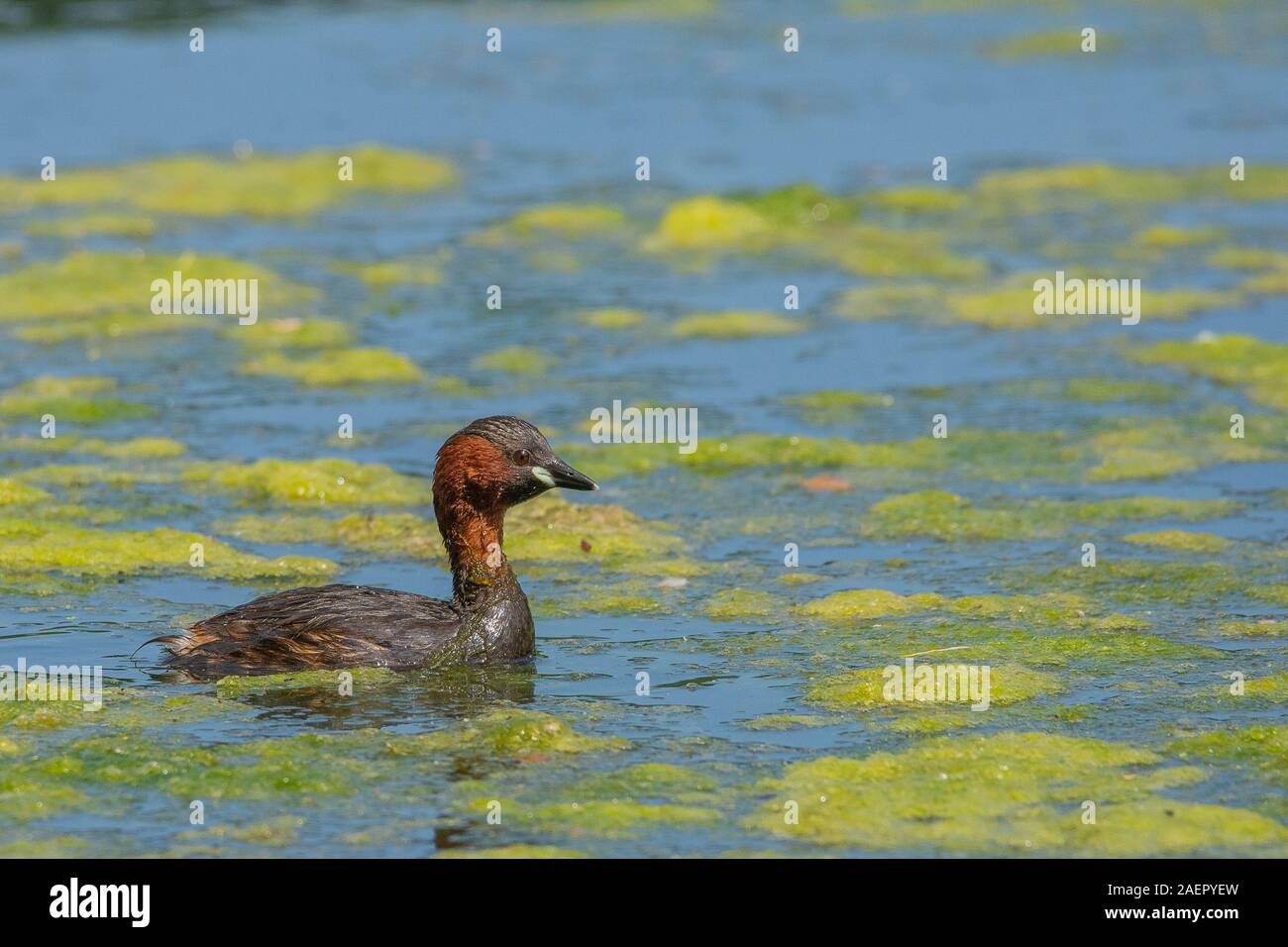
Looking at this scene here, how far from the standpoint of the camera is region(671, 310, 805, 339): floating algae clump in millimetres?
19156

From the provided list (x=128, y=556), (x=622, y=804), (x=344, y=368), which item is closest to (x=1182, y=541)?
(x=622, y=804)

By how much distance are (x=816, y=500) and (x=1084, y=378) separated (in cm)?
408

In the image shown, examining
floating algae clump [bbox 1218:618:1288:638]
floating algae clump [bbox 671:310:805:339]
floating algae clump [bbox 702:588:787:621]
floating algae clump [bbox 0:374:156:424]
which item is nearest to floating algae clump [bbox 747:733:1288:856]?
floating algae clump [bbox 1218:618:1288:638]

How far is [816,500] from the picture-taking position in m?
14.3

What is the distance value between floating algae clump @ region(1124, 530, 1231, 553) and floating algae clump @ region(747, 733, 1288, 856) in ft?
11.9

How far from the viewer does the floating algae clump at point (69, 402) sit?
1641 cm

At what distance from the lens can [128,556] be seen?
41.6 feet

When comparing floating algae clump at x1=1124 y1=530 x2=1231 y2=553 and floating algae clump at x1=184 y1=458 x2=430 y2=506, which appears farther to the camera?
floating algae clump at x1=184 y1=458 x2=430 y2=506

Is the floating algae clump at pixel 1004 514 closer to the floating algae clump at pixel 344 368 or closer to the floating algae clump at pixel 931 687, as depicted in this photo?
the floating algae clump at pixel 931 687

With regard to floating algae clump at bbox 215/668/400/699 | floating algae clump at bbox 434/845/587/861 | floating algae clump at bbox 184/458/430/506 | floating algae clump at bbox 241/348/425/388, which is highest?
floating algae clump at bbox 241/348/425/388

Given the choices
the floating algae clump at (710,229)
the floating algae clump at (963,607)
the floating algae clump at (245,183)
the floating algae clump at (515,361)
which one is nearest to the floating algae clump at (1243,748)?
the floating algae clump at (963,607)

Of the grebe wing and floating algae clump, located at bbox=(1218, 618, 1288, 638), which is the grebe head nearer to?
the grebe wing

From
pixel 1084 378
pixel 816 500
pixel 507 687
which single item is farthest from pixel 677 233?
pixel 507 687
